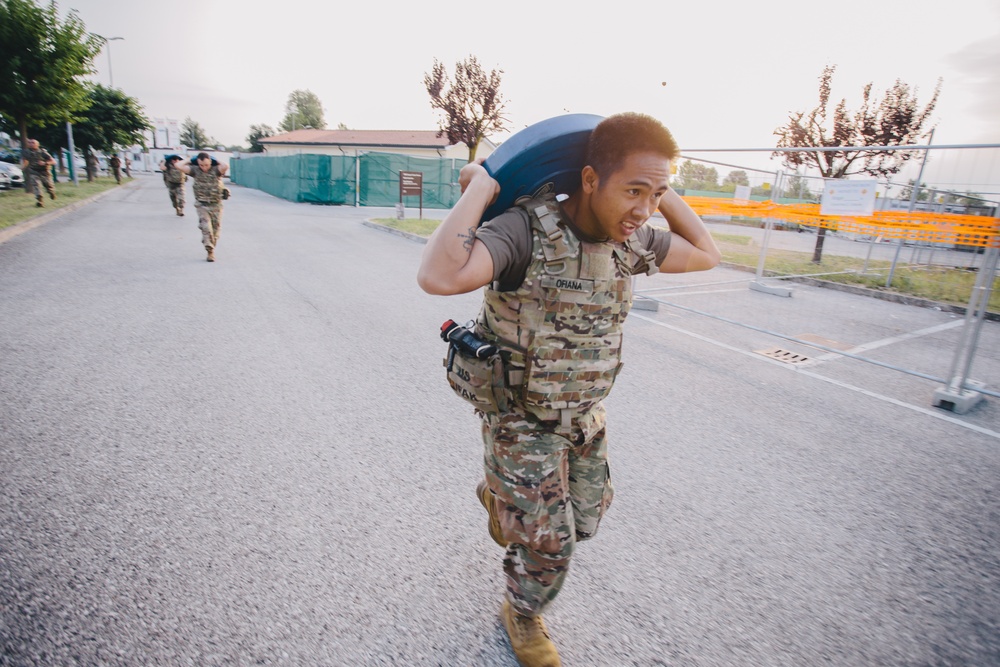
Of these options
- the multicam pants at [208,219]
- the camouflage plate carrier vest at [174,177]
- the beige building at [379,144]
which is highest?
the beige building at [379,144]

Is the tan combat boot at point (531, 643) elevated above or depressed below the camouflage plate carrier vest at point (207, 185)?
below

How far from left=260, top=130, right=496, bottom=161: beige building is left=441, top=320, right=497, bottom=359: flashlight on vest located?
37017mm

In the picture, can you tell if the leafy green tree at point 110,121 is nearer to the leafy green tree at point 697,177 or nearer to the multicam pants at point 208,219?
the multicam pants at point 208,219

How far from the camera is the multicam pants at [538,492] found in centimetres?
167

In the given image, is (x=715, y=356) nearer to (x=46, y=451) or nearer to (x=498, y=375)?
(x=498, y=375)

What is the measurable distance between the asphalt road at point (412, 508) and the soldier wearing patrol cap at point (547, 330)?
0.49 metres

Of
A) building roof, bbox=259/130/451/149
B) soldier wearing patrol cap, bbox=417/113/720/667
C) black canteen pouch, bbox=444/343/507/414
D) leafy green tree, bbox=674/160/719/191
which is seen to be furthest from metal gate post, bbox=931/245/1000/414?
building roof, bbox=259/130/451/149

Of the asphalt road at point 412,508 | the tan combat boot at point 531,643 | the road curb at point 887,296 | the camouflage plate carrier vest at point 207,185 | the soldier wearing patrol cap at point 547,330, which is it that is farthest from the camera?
the road curb at point 887,296

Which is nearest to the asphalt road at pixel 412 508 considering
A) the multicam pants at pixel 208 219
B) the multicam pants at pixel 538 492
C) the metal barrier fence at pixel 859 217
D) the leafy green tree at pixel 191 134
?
the multicam pants at pixel 538 492

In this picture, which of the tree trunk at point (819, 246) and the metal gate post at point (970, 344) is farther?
the tree trunk at point (819, 246)

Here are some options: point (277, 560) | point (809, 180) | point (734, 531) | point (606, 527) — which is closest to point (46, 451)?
point (277, 560)

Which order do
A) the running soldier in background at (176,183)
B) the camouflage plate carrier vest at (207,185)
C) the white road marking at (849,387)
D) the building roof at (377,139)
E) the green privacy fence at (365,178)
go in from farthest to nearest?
the building roof at (377,139) < the green privacy fence at (365,178) < the running soldier in background at (176,183) < the camouflage plate carrier vest at (207,185) < the white road marking at (849,387)

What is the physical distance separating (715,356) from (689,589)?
12.2ft

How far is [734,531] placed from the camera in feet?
8.63
